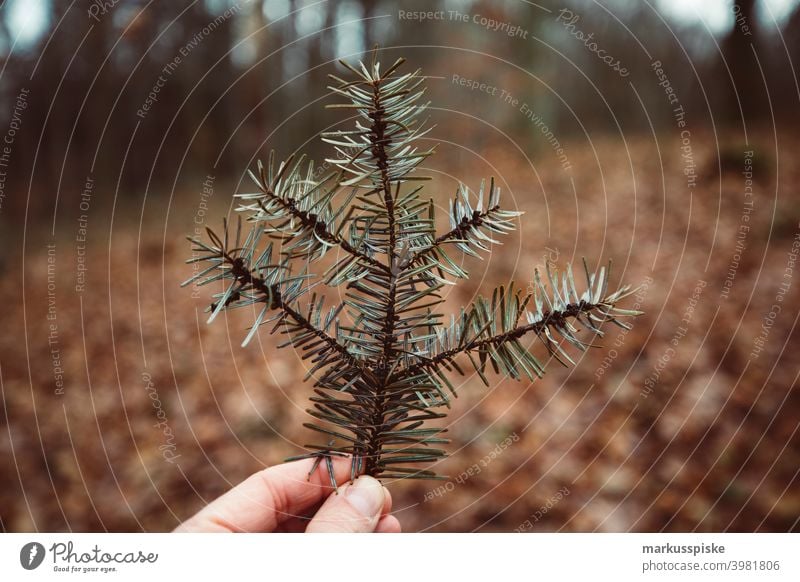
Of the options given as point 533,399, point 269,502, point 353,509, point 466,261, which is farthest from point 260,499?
point 466,261

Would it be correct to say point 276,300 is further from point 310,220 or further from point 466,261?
point 466,261

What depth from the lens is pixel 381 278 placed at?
14.2 inches

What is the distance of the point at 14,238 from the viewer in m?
1.73

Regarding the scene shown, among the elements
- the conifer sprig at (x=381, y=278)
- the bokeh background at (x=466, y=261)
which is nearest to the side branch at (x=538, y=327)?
the conifer sprig at (x=381, y=278)

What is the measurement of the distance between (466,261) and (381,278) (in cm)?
145

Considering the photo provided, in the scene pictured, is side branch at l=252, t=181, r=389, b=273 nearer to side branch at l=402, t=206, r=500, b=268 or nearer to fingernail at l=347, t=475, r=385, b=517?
side branch at l=402, t=206, r=500, b=268

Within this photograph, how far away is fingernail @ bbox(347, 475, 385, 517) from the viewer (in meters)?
0.42

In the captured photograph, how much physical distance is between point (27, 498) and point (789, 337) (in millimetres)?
2099

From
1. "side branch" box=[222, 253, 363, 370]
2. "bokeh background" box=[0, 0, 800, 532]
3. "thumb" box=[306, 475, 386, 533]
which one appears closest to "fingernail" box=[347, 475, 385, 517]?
"thumb" box=[306, 475, 386, 533]

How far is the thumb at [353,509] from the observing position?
425 mm

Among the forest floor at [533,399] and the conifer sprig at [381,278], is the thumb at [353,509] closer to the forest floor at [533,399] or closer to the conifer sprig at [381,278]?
the conifer sprig at [381,278]
